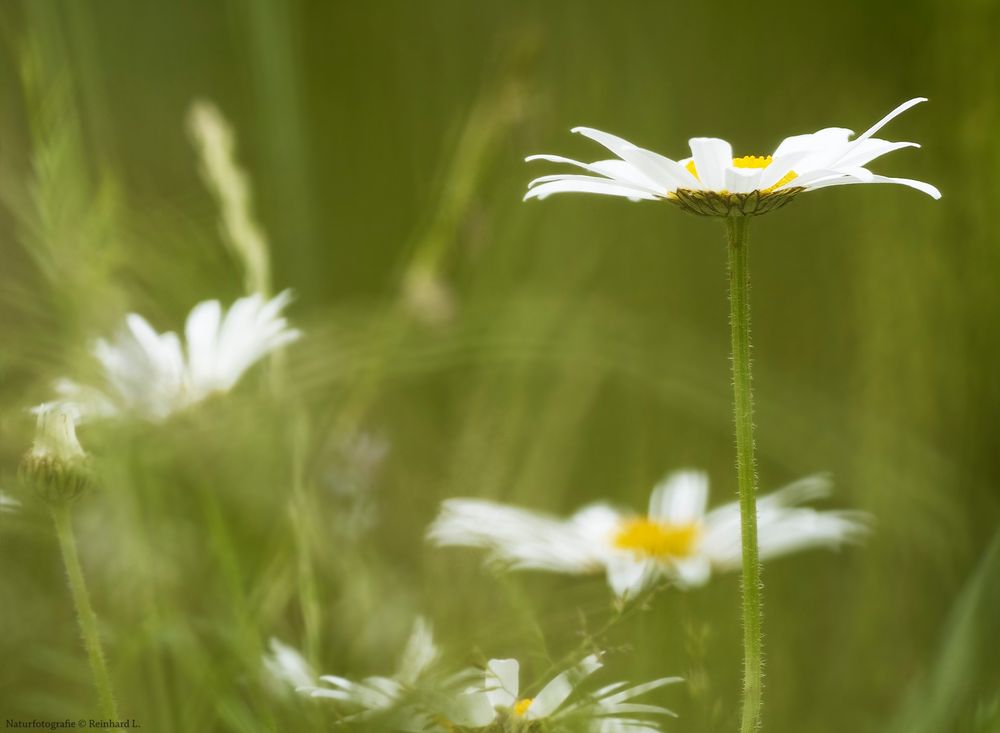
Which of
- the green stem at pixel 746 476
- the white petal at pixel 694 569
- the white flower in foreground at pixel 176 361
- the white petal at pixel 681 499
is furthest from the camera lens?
the white petal at pixel 681 499

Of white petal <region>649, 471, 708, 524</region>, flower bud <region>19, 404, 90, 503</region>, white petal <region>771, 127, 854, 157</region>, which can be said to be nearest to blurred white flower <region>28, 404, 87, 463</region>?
flower bud <region>19, 404, 90, 503</region>

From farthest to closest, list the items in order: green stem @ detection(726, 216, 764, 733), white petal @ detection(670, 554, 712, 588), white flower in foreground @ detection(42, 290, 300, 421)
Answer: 1. white petal @ detection(670, 554, 712, 588)
2. white flower in foreground @ detection(42, 290, 300, 421)
3. green stem @ detection(726, 216, 764, 733)

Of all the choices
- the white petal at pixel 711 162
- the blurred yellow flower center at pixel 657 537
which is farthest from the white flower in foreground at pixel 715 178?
the blurred yellow flower center at pixel 657 537

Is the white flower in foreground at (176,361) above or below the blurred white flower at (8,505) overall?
above

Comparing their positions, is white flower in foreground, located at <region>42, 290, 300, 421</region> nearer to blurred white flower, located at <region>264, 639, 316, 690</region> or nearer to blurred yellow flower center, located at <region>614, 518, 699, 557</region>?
blurred white flower, located at <region>264, 639, 316, 690</region>

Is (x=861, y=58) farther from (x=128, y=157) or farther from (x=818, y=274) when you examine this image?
(x=128, y=157)

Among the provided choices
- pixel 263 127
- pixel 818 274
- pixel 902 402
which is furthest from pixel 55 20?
pixel 818 274

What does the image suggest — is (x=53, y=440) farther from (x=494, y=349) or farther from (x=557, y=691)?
(x=494, y=349)

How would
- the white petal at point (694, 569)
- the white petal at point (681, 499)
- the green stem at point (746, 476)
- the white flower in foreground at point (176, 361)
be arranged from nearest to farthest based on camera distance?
the green stem at point (746, 476)
the white flower in foreground at point (176, 361)
the white petal at point (694, 569)
the white petal at point (681, 499)

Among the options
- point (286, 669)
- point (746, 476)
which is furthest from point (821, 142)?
point (286, 669)

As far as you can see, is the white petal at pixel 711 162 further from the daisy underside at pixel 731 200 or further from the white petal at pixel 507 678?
the white petal at pixel 507 678
